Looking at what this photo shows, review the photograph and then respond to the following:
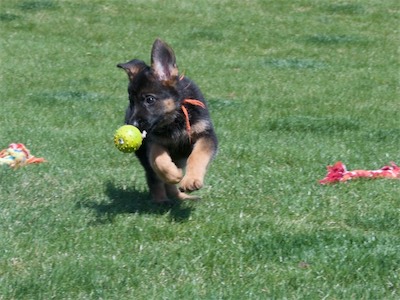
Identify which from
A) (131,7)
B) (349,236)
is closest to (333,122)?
(349,236)

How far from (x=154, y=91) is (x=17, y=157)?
2.37 metres

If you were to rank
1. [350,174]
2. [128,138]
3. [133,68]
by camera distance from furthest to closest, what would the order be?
[350,174] → [133,68] → [128,138]

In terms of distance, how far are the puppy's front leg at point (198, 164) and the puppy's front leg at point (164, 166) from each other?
0.07 meters

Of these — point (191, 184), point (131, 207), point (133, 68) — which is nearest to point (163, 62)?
point (133, 68)

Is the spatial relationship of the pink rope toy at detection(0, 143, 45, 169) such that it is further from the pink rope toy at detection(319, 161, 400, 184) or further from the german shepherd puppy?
the pink rope toy at detection(319, 161, 400, 184)

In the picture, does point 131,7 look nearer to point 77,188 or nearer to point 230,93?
point 230,93

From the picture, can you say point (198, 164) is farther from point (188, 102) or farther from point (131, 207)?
point (131, 207)

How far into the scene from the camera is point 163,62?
611 centimetres

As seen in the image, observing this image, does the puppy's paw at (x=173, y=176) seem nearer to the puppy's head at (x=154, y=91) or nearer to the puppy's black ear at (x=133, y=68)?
the puppy's head at (x=154, y=91)

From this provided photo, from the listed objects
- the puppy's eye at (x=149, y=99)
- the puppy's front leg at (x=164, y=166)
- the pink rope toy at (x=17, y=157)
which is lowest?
the pink rope toy at (x=17, y=157)

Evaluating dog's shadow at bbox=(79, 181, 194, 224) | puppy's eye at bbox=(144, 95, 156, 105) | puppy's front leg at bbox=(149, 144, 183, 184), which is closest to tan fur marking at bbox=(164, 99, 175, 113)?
puppy's eye at bbox=(144, 95, 156, 105)

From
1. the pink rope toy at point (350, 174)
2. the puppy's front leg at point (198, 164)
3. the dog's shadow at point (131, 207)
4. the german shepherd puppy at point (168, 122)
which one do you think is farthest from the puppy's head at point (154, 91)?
the pink rope toy at point (350, 174)

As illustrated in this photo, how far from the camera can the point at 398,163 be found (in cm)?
790

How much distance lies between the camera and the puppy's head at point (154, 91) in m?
5.87
